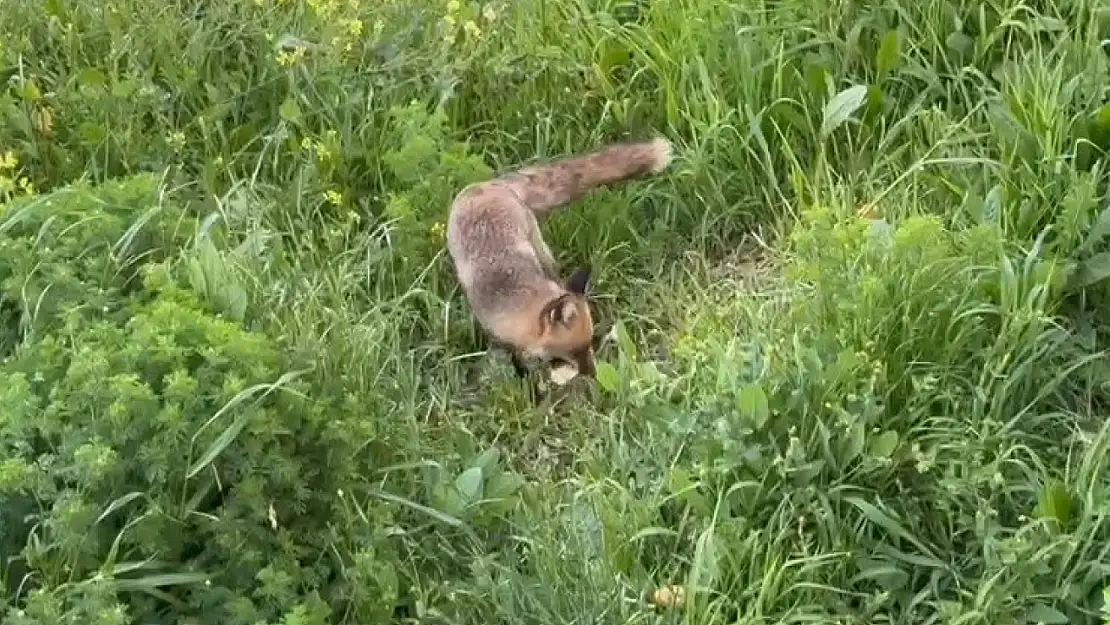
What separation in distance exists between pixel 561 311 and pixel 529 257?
0.22 metres

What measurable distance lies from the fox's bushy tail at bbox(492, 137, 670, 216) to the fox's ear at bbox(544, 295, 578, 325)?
0.41 m

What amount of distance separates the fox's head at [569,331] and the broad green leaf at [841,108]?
0.82 m

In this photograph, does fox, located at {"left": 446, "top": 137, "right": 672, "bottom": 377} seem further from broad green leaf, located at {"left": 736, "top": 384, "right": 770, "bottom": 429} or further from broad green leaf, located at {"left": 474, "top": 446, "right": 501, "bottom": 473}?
broad green leaf, located at {"left": 736, "top": 384, "right": 770, "bottom": 429}

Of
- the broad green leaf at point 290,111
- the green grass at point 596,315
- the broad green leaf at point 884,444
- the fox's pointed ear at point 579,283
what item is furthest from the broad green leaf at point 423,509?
the broad green leaf at point 290,111

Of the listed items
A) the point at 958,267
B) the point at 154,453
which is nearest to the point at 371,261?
the point at 154,453

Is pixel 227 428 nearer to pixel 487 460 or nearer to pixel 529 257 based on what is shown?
pixel 487 460

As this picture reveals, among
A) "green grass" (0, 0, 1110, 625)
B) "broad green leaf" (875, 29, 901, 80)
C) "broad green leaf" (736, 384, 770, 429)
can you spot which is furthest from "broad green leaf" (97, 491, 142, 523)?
"broad green leaf" (875, 29, 901, 80)

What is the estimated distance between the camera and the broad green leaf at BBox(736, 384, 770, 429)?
9.46ft

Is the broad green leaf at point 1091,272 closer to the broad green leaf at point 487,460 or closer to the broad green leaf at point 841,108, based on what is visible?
the broad green leaf at point 841,108

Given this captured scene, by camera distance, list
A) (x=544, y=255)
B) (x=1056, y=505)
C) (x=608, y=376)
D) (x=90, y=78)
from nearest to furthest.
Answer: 1. (x=1056, y=505)
2. (x=608, y=376)
3. (x=544, y=255)
4. (x=90, y=78)

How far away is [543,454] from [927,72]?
4.81 ft

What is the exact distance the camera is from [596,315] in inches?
142

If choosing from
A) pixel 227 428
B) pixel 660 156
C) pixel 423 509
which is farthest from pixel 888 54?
pixel 227 428

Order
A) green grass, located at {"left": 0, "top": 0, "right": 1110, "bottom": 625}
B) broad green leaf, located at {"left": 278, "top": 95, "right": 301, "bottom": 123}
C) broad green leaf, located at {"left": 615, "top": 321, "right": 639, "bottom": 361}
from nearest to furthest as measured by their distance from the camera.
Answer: green grass, located at {"left": 0, "top": 0, "right": 1110, "bottom": 625}, broad green leaf, located at {"left": 615, "top": 321, "right": 639, "bottom": 361}, broad green leaf, located at {"left": 278, "top": 95, "right": 301, "bottom": 123}
